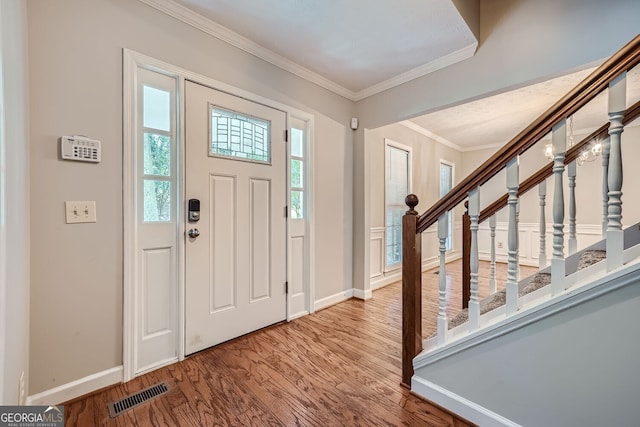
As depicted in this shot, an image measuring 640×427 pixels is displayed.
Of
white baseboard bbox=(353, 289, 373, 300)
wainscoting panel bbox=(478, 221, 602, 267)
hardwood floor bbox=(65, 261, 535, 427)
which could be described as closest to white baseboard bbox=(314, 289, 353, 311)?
white baseboard bbox=(353, 289, 373, 300)

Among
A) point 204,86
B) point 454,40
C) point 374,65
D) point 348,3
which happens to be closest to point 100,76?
point 204,86

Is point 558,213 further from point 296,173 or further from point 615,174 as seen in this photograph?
point 296,173

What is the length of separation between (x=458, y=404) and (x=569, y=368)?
55 centimetres

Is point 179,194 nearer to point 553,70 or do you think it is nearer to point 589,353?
point 589,353

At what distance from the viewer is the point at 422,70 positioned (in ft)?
8.16

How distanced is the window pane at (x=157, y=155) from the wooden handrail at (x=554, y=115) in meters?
1.77

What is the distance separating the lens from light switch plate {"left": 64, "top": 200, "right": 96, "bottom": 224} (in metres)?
Answer: 1.44

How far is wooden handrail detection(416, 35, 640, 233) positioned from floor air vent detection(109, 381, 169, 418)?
1.91 metres

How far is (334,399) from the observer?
149 cm

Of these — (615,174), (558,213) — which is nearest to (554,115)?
(615,174)

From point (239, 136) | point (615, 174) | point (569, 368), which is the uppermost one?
point (239, 136)

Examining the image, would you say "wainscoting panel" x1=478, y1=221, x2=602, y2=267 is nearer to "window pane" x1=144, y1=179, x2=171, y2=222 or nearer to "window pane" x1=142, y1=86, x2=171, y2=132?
"window pane" x1=144, y1=179, x2=171, y2=222

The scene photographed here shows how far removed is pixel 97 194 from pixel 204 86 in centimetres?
104

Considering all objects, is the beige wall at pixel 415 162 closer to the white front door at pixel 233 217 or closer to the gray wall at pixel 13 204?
the white front door at pixel 233 217
